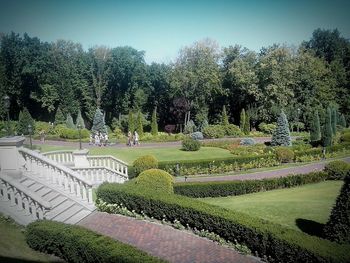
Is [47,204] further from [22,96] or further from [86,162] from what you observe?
[22,96]

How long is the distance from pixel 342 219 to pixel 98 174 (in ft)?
40.1

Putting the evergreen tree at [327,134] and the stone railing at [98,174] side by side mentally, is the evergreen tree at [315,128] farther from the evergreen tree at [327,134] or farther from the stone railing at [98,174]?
the stone railing at [98,174]

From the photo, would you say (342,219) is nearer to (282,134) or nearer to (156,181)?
(156,181)

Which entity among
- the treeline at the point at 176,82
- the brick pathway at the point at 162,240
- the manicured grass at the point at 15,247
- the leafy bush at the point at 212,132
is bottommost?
the brick pathway at the point at 162,240

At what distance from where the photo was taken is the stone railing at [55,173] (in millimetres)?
12250

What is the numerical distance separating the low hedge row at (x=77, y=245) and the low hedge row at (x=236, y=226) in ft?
10.6

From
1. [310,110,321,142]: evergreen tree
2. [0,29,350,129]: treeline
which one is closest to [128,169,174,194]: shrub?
[310,110,321,142]: evergreen tree

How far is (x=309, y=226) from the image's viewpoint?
11367 mm

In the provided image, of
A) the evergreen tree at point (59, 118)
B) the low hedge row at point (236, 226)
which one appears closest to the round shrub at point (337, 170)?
the low hedge row at point (236, 226)

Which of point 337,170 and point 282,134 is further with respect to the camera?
point 282,134

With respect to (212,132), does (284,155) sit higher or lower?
lower

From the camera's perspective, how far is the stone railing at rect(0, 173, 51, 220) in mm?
10047

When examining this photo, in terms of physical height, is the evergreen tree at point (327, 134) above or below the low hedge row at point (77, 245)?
above

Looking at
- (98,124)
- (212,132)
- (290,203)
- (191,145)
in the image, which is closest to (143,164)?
(290,203)
